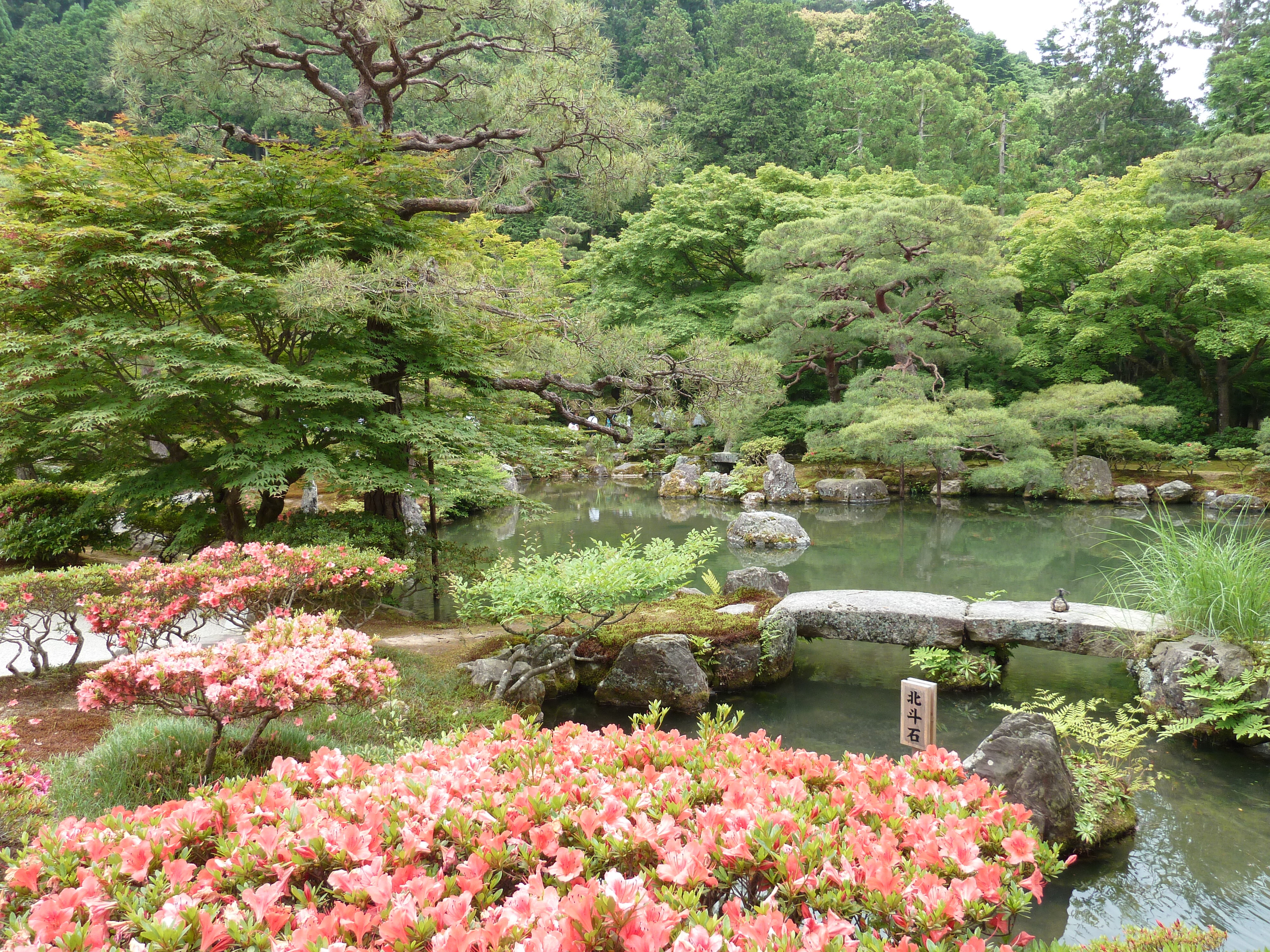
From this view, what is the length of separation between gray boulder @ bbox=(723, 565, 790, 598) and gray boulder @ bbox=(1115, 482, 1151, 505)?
1086 centimetres

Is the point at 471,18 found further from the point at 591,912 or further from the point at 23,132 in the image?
the point at 591,912

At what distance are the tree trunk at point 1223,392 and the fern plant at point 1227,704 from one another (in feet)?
48.5

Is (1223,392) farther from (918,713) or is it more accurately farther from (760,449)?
(918,713)

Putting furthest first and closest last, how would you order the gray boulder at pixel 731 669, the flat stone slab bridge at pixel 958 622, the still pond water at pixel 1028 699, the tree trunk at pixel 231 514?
1. the tree trunk at pixel 231 514
2. the gray boulder at pixel 731 669
3. the flat stone slab bridge at pixel 958 622
4. the still pond water at pixel 1028 699

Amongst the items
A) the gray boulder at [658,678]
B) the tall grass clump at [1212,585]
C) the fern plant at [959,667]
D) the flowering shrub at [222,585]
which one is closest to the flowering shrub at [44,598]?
the flowering shrub at [222,585]

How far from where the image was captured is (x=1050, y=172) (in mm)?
24203

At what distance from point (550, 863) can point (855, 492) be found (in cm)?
1504

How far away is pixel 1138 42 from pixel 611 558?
30678mm

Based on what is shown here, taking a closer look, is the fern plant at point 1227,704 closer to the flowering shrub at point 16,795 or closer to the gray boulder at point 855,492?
the flowering shrub at point 16,795

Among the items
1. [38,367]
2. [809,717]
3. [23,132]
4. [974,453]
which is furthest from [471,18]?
[974,453]

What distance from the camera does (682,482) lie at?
18.1m

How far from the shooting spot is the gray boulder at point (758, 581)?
7020 millimetres

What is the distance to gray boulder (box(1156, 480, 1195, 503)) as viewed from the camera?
1393cm

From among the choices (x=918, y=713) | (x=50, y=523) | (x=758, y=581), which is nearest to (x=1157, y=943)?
(x=918, y=713)
